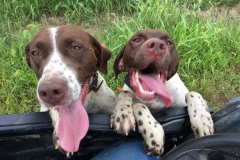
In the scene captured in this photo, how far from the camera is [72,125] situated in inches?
97.7

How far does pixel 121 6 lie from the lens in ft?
17.0

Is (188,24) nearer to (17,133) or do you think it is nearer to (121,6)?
(121,6)

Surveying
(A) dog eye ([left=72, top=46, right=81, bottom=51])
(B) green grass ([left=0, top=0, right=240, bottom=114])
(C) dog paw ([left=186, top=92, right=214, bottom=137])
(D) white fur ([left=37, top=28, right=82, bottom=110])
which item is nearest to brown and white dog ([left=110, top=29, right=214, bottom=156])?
(C) dog paw ([left=186, top=92, right=214, bottom=137])

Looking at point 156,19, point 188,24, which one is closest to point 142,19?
point 156,19

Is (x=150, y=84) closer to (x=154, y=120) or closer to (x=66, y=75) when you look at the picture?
(x=154, y=120)

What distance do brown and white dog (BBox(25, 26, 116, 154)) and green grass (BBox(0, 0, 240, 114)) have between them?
3.97 ft

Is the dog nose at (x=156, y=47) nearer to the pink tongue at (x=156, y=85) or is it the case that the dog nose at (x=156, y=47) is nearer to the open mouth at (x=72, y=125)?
the pink tongue at (x=156, y=85)

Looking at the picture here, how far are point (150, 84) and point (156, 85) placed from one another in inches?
1.7

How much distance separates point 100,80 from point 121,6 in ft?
7.42

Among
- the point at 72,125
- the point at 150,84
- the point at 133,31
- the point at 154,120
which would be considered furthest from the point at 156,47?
the point at 133,31

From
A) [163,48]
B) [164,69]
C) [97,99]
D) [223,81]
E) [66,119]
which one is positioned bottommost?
[223,81]

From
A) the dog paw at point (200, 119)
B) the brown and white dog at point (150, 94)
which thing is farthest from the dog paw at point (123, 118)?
Answer: the dog paw at point (200, 119)

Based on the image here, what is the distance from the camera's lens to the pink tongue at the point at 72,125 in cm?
238

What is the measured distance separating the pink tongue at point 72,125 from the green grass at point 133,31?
1560mm
